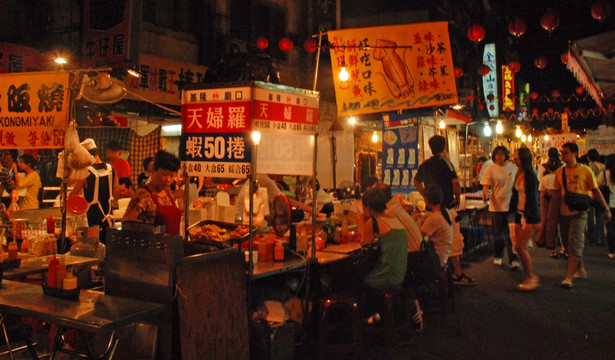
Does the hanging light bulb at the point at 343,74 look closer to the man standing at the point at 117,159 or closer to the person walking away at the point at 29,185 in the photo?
the man standing at the point at 117,159

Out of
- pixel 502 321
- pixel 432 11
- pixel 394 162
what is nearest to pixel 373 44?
pixel 394 162

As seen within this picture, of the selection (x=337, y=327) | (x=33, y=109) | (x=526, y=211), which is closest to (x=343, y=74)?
(x=526, y=211)

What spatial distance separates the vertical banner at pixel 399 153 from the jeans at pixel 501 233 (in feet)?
6.62

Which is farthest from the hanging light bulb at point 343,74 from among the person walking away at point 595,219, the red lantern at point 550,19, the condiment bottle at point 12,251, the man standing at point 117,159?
the person walking away at point 595,219

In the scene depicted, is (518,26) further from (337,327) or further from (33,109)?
(33,109)

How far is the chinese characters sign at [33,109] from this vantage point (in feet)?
17.0

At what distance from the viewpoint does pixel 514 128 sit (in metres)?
24.3

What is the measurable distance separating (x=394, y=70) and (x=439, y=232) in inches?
147

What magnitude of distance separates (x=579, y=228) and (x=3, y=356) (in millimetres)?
8500

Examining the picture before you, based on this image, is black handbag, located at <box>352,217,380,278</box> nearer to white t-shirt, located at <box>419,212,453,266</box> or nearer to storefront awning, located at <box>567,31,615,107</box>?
white t-shirt, located at <box>419,212,453,266</box>

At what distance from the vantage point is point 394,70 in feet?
30.3

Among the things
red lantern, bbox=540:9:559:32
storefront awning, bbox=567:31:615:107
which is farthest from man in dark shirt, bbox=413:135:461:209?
red lantern, bbox=540:9:559:32

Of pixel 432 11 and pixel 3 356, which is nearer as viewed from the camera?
pixel 3 356

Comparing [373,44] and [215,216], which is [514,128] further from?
[215,216]
